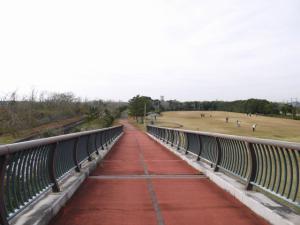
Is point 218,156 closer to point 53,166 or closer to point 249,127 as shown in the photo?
point 53,166

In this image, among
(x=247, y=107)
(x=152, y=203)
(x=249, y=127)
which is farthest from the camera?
(x=247, y=107)

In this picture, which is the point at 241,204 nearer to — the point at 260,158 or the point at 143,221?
the point at 260,158

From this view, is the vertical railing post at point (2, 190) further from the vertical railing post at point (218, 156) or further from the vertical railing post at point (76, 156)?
the vertical railing post at point (218, 156)

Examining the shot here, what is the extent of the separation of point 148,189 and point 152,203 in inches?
55.2

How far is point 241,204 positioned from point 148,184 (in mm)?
2693

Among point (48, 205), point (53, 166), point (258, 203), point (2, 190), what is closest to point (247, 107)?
point (258, 203)

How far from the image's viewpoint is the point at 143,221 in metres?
5.70

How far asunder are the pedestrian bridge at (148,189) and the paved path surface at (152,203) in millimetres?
15

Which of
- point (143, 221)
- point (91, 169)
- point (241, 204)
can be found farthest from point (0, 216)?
point (91, 169)

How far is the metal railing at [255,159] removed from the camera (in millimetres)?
5797

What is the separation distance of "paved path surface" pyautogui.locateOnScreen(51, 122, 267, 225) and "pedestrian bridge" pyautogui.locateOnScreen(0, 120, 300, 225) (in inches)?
0.6

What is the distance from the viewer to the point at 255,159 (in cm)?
707

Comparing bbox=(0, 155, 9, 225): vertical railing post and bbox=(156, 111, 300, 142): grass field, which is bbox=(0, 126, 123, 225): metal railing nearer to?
bbox=(0, 155, 9, 225): vertical railing post

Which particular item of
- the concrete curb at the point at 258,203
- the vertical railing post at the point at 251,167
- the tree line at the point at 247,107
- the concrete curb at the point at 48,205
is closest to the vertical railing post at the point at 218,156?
the concrete curb at the point at 258,203
